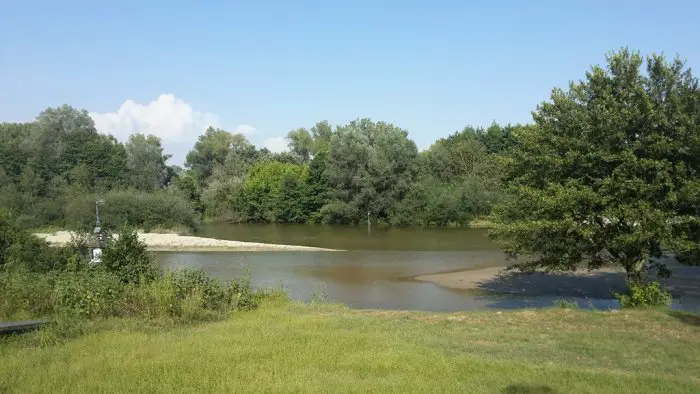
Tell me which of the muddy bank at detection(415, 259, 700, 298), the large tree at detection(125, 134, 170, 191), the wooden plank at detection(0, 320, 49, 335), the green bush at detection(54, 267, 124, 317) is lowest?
the muddy bank at detection(415, 259, 700, 298)

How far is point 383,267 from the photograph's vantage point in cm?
3681

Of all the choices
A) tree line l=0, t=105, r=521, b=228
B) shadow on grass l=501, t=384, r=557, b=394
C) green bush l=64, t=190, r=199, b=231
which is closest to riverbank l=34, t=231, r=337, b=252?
tree line l=0, t=105, r=521, b=228

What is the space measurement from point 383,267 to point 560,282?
11.8 m

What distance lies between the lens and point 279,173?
90.5 meters

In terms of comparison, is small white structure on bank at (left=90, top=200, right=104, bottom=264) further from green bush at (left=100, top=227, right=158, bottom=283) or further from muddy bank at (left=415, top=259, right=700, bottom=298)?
muddy bank at (left=415, top=259, right=700, bottom=298)

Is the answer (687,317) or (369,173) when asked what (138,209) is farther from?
(687,317)

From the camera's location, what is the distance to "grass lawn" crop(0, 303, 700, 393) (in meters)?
7.21

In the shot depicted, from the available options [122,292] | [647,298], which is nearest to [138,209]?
[122,292]

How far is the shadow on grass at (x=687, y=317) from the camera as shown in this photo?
11.7 meters

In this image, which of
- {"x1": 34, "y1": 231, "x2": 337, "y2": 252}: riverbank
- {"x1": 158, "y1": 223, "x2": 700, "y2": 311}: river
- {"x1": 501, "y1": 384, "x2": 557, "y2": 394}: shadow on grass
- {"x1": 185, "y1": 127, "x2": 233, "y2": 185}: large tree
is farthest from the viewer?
{"x1": 185, "y1": 127, "x2": 233, "y2": 185}: large tree

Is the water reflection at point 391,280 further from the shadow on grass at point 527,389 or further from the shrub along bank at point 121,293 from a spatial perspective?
the shadow on grass at point 527,389

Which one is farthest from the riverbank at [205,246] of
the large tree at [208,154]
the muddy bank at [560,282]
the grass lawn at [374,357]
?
the large tree at [208,154]

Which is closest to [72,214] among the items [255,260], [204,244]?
[204,244]

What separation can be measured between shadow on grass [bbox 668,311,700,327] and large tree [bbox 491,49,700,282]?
540cm
